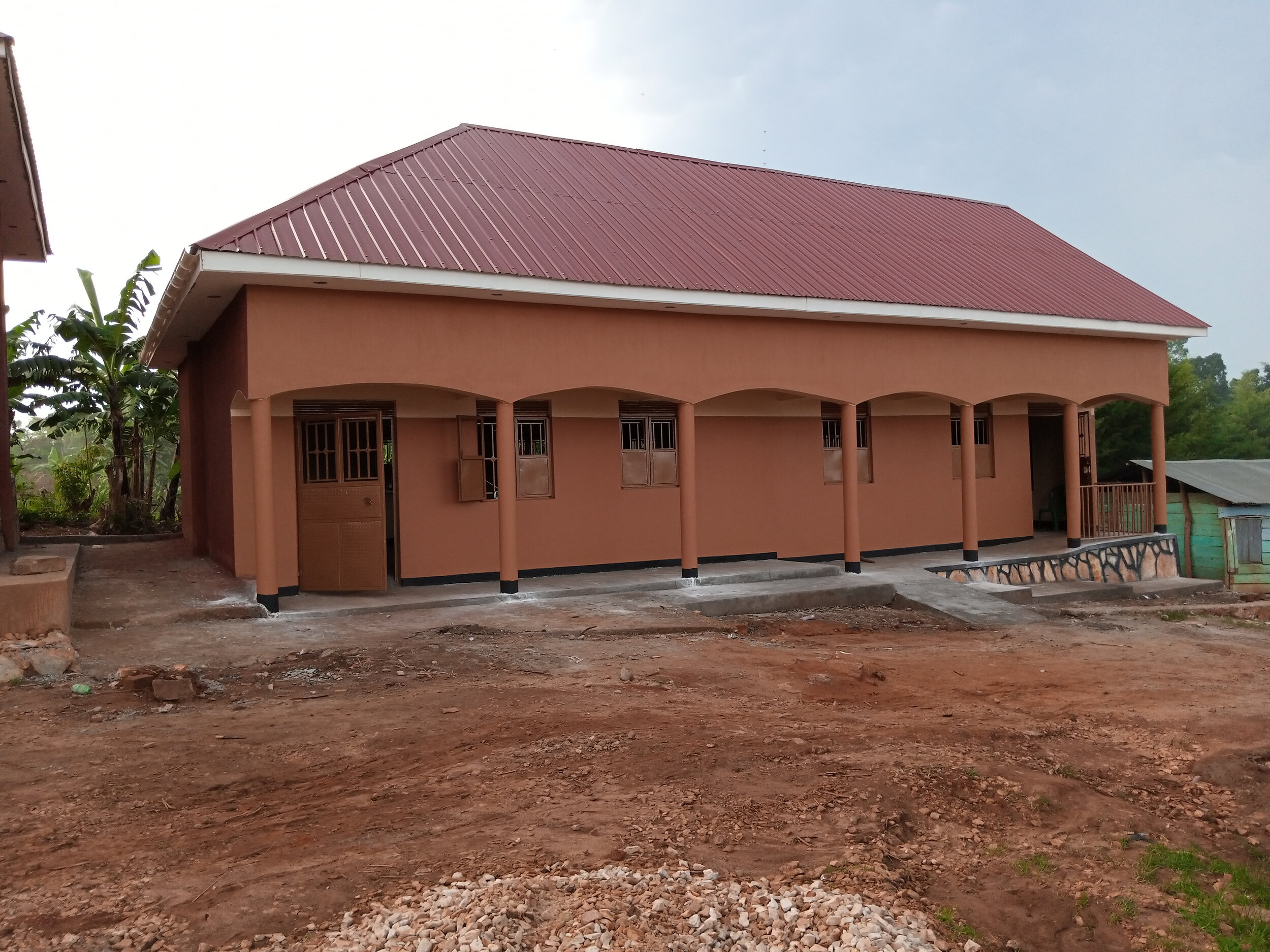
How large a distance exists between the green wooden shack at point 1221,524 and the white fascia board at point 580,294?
4516 mm

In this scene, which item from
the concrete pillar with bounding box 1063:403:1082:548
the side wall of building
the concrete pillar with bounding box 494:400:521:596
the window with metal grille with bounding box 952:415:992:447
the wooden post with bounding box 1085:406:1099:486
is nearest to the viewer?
the side wall of building

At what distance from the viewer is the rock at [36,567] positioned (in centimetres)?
775

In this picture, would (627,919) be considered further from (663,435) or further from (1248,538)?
(1248,538)

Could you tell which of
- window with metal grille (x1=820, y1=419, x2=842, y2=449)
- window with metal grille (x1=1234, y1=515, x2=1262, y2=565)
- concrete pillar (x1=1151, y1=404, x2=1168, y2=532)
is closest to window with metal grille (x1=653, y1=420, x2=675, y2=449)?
window with metal grille (x1=820, y1=419, x2=842, y2=449)

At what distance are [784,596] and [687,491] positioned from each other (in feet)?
5.35

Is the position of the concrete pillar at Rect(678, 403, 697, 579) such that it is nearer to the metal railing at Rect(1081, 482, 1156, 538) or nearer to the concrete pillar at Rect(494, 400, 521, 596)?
the concrete pillar at Rect(494, 400, 521, 596)

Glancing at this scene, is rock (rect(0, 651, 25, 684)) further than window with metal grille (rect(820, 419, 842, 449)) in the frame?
No

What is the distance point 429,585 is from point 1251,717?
819 centimetres

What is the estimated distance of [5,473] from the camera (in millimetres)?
12172

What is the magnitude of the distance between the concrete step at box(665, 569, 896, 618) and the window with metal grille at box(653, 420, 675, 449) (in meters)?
2.37

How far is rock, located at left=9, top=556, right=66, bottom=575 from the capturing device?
7.75 metres

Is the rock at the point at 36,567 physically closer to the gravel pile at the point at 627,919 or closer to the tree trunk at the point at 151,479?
the gravel pile at the point at 627,919

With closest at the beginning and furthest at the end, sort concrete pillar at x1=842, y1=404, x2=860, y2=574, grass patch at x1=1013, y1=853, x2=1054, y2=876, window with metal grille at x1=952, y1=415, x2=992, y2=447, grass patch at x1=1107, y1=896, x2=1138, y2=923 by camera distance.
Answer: grass patch at x1=1107, y1=896, x2=1138, y2=923 < grass patch at x1=1013, y1=853, x2=1054, y2=876 < concrete pillar at x1=842, y1=404, x2=860, y2=574 < window with metal grille at x1=952, y1=415, x2=992, y2=447

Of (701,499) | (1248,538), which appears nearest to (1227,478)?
(1248,538)
